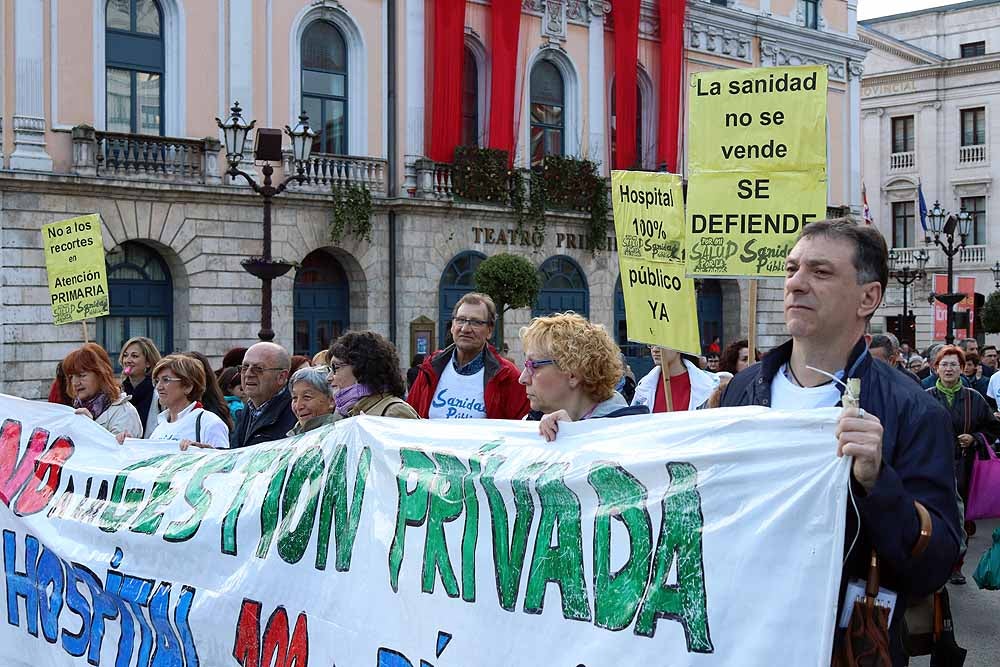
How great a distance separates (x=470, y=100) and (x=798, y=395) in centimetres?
2490

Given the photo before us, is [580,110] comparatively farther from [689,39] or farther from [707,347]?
[707,347]

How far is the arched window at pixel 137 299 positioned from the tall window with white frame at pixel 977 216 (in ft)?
121

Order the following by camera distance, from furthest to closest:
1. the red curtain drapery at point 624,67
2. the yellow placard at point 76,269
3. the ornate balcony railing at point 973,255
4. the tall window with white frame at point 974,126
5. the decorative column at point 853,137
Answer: the tall window with white frame at point 974,126 < the ornate balcony railing at point 973,255 < the decorative column at point 853,137 < the red curtain drapery at point 624,67 < the yellow placard at point 76,269

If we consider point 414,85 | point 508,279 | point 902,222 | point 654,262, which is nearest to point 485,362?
point 654,262

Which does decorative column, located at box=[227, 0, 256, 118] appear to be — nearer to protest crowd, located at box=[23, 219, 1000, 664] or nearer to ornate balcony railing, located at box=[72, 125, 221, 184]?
ornate balcony railing, located at box=[72, 125, 221, 184]

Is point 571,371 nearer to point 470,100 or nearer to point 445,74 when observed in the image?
point 445,74

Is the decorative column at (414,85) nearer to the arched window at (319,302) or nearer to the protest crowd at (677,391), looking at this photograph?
the arched window at (319,302)

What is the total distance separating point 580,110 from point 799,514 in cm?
2677

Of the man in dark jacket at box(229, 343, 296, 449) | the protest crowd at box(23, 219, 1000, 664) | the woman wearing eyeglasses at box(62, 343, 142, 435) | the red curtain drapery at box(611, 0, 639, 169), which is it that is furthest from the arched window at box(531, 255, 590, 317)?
the man in dark jacket at box(229, 343, 296, 449)

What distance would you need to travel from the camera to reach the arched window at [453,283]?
85.6 feet

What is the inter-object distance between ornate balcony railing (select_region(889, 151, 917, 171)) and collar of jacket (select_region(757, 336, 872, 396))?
51.0m

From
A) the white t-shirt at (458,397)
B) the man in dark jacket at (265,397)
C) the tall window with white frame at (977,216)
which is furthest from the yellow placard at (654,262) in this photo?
the tall window with white frame at (977,216)

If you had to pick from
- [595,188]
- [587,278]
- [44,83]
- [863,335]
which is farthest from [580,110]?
[863,335]

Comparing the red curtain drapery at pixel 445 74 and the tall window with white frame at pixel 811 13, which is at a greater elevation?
the tall window with white frame at pixel 811 13
